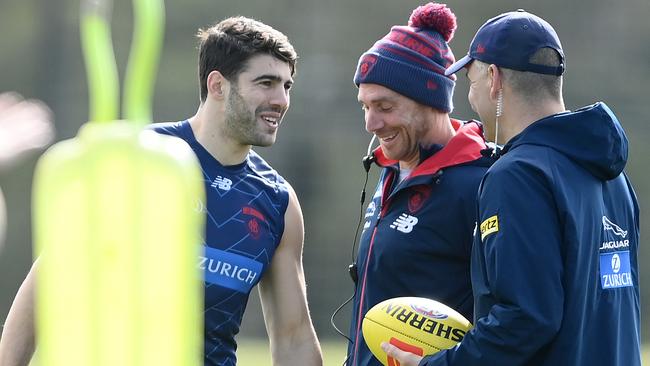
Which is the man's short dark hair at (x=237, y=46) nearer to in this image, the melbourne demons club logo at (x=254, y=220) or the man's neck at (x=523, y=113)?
the melbourne demons club logo at (x=254, y=220)

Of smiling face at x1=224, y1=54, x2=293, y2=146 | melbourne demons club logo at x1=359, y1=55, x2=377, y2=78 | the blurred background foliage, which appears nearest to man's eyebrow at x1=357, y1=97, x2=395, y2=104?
melbourne demons club logo at x1=359, y1=55, x2=377, y2=78

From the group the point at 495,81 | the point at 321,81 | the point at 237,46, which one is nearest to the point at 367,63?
the point at 237,46

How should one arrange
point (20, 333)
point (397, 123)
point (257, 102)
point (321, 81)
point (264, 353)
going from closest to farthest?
point (20, 333) → point (397, 123) → point (257, 102) → point (264, 353) → point (321, 81)

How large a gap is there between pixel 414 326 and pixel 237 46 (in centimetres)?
144

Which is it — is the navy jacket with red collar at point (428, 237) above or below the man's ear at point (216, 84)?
below

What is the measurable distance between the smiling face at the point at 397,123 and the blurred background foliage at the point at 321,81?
12.5m

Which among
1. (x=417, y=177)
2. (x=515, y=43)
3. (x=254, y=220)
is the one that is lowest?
(x=254, y=220)

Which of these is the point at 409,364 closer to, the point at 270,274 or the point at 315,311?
the point at 270,274

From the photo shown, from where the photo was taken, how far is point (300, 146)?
17.1 metres

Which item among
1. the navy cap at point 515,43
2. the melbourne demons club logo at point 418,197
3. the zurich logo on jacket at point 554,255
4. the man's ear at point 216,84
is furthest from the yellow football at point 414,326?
the man's ear at point 216,84

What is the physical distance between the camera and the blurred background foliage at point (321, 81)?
1692 centimetres

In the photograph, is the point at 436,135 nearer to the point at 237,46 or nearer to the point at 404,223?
the point at 404,223

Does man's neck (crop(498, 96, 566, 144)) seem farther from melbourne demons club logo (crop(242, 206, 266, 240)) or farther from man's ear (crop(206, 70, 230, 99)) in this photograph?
man's ear (crop(206, 70, 230, 99))

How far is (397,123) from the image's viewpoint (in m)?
3.81
